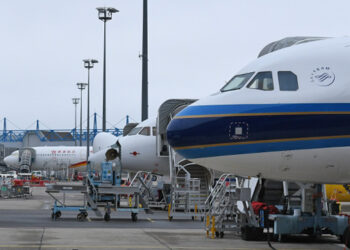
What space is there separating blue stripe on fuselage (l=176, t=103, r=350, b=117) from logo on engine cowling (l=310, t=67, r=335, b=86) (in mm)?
493

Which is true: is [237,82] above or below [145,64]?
below

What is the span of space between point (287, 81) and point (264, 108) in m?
0.80

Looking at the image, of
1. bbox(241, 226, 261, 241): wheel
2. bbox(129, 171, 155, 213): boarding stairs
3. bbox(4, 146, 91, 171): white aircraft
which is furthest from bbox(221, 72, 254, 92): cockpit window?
bbox(4, 146, 91, 171): white aircraft

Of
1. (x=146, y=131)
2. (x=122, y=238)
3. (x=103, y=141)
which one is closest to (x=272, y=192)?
(x=122, y=238)

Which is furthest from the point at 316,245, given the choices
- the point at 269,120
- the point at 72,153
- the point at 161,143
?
the point at 72,153

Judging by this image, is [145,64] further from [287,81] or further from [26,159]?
[26,159]

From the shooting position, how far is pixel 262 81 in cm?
1462

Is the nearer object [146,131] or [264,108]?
[264,108]

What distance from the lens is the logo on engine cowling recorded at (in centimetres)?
1399

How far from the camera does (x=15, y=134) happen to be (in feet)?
591

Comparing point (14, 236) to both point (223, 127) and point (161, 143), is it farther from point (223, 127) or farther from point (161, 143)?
point (161, 143)

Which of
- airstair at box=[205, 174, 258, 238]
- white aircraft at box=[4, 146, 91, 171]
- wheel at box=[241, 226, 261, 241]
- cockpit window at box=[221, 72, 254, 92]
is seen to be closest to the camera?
cockpit window at box=[221, 72, 254, 92]

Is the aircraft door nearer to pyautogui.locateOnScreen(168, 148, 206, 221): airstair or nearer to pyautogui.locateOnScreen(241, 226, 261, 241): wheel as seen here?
pyautogui.locateOnScreen(241, 226, 261, 241): wheel

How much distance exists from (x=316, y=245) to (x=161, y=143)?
13.8 metres
